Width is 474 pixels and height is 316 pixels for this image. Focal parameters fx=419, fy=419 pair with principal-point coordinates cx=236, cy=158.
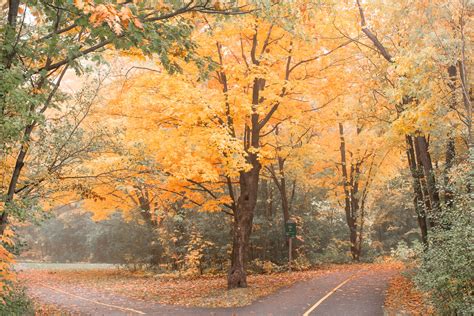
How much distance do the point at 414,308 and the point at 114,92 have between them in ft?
43.2

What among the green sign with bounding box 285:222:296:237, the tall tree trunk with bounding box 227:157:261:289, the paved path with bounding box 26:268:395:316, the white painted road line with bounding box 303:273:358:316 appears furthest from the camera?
the green sign with bounding box 285:222:296:237

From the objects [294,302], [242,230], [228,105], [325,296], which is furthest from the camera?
[242,230]

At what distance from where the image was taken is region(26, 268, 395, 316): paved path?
11.7 meters

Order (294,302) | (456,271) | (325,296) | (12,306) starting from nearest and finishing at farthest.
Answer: (456,271), (12,306), (294,302), (325,296)

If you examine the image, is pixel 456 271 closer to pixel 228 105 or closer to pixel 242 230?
pixel 228 105

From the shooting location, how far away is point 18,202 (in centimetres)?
734

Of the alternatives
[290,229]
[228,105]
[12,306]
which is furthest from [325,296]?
[12,306]

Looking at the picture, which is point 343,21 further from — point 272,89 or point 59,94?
point 59,94

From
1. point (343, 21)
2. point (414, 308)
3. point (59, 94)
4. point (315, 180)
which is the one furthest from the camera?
point (315, 180)

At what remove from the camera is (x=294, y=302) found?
1293 centimetres

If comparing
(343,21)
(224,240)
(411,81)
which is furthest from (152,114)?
(224,240)

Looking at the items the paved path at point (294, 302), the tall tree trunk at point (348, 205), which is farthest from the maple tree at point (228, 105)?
the paved path at point (294, 302)

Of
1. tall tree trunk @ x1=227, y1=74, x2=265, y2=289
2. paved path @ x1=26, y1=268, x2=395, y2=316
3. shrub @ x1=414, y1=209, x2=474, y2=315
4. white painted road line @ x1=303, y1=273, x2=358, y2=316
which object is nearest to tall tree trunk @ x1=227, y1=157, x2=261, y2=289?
tall tree trunk @ x1=227, y1=74, x2=265, y2=289

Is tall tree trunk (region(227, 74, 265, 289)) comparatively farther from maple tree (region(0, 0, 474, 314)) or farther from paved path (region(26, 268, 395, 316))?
paved path (region(26, 268, 395, 316))
